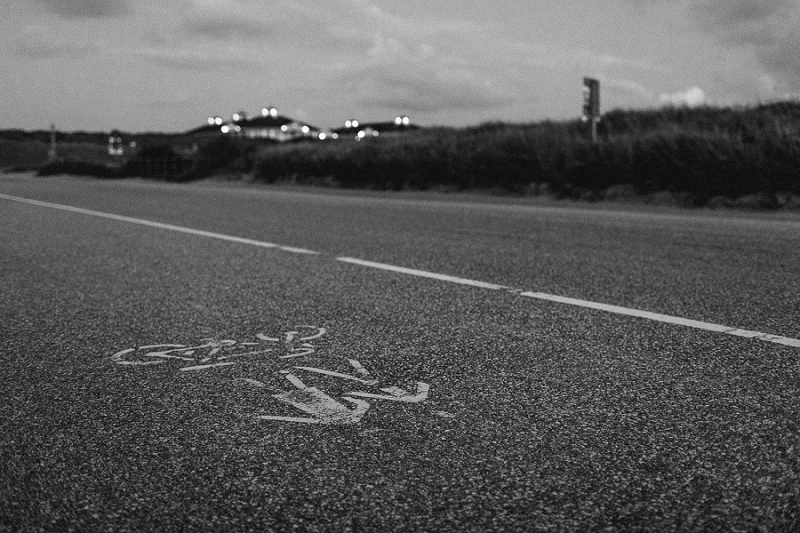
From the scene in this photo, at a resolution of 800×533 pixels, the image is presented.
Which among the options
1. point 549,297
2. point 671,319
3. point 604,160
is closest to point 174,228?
point 549,297

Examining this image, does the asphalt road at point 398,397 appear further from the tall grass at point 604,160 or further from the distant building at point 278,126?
the distant building at point 278,126

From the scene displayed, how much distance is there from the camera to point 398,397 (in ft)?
9.30

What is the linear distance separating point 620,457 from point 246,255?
5037mm

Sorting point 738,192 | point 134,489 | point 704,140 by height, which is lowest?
point 134,489

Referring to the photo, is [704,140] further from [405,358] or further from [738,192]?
[405,358]

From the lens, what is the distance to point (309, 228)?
9336 mm

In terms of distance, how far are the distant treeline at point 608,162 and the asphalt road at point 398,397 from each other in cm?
900

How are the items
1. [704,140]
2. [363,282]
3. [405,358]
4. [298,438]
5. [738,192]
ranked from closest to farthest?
[298,438] < [405,358] < [363,282] < [738,192] < [704,140]

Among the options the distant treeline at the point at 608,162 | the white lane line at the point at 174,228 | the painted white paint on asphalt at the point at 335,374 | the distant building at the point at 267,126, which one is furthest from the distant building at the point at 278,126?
the painted white paint on asphalt at the point at 335,374

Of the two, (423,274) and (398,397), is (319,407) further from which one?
(423,274)

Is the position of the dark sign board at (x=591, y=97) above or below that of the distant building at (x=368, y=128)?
below

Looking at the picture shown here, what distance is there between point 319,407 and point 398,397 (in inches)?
10.8

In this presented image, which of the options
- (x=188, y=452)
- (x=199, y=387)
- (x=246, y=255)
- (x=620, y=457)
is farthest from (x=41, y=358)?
(x=246, y=255)

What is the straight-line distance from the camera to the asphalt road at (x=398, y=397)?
198 cm
